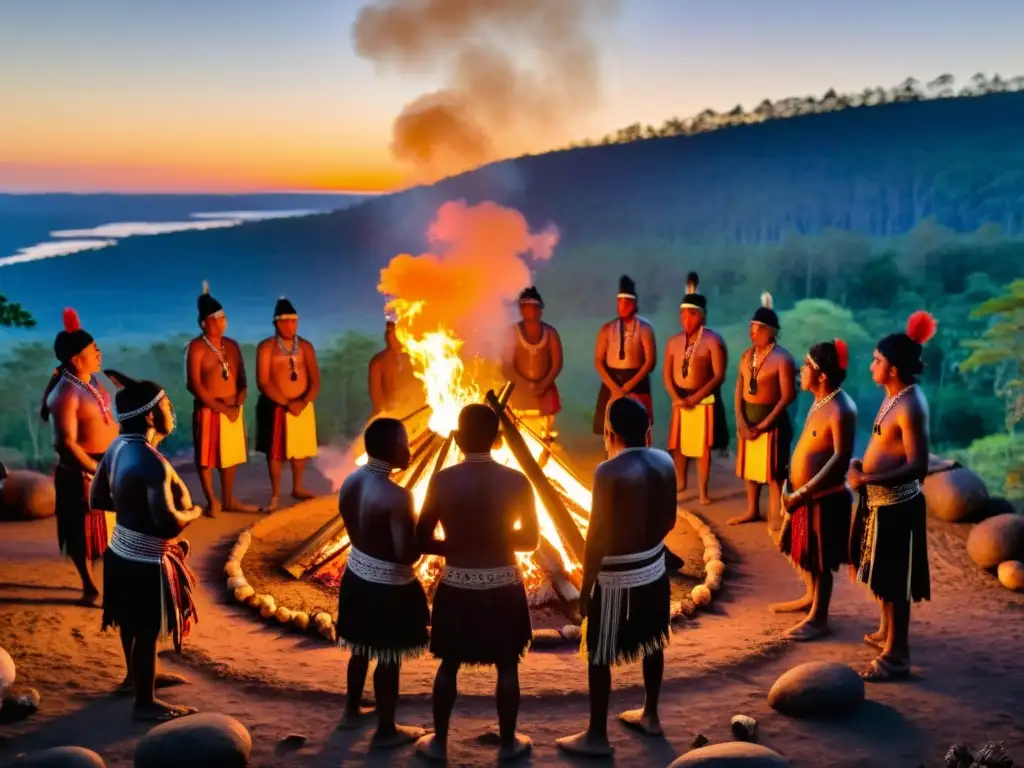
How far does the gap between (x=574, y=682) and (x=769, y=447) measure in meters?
4.25

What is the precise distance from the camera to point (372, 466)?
5086 millimetres

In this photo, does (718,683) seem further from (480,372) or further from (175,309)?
(175,309)

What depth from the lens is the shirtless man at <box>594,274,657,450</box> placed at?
428 inches

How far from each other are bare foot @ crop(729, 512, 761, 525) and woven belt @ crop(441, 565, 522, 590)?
5620 mm

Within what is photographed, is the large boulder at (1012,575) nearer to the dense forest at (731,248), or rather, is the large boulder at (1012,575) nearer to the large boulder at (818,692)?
the large boulder at (818,692)

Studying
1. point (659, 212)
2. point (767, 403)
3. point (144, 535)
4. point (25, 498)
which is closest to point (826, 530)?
point (767, 403)

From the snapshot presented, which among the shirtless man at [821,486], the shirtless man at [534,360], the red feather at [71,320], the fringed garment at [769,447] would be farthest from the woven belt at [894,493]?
the red feather at [71,320]

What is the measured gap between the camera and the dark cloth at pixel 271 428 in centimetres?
1068

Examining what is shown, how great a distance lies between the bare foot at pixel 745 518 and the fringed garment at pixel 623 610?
5.10 m

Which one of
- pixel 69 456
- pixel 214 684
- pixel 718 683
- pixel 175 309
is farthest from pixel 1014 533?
pixel 175 309

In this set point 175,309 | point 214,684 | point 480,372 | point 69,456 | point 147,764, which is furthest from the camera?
point 175,309

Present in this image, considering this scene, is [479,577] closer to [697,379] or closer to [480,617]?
[480,617]

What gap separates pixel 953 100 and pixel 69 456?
90.8ft

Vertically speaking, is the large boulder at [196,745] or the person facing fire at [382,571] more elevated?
the person facing fire at [382,571]
